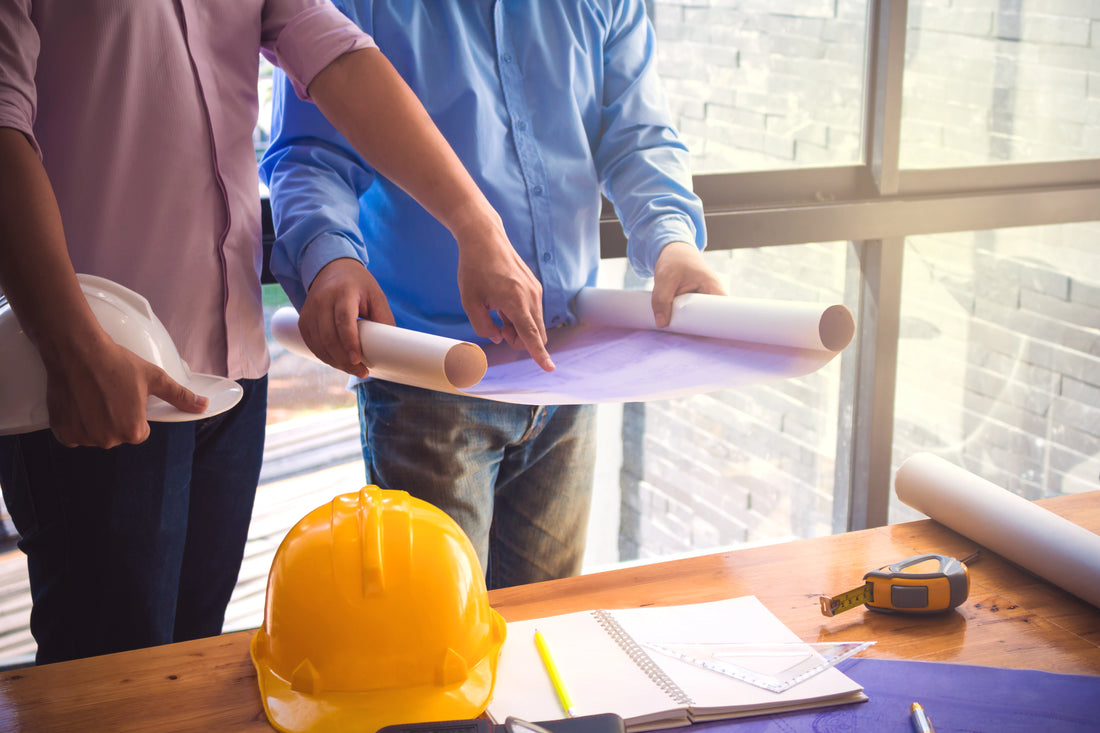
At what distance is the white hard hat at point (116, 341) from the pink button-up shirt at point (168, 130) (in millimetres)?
95

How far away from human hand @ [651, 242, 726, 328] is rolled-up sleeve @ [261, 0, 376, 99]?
48 centimetres

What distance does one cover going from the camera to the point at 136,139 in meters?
0.99

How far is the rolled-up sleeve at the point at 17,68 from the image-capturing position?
826mm

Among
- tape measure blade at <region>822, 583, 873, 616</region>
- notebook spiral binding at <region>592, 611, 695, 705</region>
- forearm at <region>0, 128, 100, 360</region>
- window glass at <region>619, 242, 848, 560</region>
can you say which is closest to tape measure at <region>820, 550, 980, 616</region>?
tape measure blade at <region>822, 583, 873, 616</region>

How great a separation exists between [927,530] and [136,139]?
44.2 inches

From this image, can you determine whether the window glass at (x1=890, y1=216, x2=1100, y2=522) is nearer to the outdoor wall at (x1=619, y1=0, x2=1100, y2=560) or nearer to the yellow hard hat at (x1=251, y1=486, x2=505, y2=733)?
the outdoor wall at (x1=619, y1=0, x2=1100, y2=560)

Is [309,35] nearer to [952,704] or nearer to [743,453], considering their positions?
[952,704]

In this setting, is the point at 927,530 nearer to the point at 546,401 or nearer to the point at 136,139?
the point at 546,401

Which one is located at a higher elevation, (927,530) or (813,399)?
(927,530)

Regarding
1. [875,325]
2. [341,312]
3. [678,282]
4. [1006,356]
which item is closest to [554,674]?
[341,312]

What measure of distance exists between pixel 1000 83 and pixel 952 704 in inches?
85.1

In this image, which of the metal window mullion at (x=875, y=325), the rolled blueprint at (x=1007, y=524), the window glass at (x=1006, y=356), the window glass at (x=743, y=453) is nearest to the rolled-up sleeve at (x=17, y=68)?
the rolled blueprint at (x=1007, y=524)

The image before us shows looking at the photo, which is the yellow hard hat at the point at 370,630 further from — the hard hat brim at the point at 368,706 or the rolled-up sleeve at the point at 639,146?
the rolled-up sleeve at the point at 639,146

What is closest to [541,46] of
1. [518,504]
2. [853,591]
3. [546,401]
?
[546,401]
